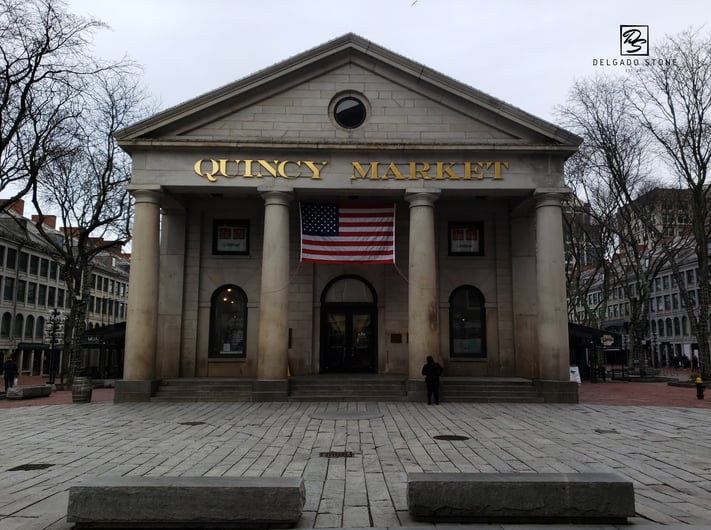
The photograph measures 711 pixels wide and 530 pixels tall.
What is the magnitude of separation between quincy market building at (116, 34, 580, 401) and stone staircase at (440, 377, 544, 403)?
0.68 m

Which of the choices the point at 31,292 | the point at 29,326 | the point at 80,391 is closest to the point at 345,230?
the point at 80,391

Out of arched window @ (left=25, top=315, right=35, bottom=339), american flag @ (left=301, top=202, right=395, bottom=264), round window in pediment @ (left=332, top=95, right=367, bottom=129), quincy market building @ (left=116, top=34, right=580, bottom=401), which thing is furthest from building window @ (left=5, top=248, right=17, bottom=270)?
round window in pediment @ (left=332, top=95, right=367, bottom=129)

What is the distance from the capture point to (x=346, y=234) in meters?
21.7

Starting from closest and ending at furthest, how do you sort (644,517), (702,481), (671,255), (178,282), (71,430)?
(644,517) → (702,481) → (71,430) → (178,282) → (671,255)

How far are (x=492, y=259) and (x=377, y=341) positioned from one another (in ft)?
20.0

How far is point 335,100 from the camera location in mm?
22266

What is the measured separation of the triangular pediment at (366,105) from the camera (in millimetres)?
21141

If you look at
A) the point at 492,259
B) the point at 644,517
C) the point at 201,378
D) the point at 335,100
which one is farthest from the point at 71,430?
the point at 492,259

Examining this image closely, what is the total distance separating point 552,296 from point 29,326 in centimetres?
5613

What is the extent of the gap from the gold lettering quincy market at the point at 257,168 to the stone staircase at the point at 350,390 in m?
7.54

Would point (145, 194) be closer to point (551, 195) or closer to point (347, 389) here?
point (347, 389)

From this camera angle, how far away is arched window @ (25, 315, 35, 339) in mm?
58250

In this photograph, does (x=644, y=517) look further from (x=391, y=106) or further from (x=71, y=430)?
(x=391, y=106)

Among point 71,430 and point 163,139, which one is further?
point 163,139
